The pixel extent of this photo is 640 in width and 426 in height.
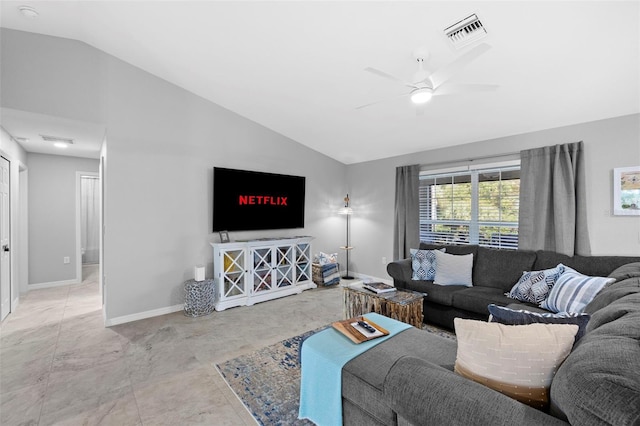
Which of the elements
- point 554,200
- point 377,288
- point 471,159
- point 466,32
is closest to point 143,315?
point 377,288

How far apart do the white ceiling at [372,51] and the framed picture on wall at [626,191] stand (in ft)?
2.02

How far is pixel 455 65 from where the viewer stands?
193cm

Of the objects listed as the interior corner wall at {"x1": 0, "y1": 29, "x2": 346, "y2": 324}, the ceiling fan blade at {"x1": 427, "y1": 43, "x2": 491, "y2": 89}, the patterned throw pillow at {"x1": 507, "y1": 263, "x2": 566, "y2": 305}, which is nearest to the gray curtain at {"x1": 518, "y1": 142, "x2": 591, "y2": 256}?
the patterned throw pillow at {"x1": 507, "y1": 263, "x2": 566, "y2": 305}

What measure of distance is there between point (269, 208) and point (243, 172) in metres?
0.70

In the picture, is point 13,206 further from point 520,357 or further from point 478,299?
point 478,299

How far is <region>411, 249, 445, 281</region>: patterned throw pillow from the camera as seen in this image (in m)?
3.55

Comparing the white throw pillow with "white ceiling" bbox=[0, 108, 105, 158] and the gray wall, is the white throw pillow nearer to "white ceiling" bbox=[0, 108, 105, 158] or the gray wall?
"white ceiling" bbox=[0, 108, 105, 158]

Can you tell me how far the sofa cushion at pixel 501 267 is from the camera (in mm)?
3227

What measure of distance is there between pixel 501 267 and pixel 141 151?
173 inches

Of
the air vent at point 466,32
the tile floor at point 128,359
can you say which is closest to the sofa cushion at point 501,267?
the tile floor at point 128,359

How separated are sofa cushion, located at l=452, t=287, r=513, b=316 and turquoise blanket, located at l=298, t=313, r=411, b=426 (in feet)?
4.83

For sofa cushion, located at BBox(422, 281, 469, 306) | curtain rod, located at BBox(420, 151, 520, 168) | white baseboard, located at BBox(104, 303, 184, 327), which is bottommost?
white baseboard, located at BBox(104, 303, 184, 327)

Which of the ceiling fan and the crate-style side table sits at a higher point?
the ceiling fan

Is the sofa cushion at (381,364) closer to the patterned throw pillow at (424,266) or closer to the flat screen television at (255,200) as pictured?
the patterned throw pillow at (424,266)
